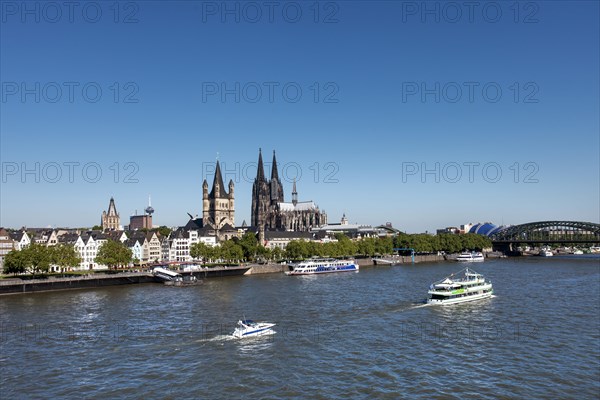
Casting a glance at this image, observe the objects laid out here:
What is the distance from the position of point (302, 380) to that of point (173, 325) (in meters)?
19.2

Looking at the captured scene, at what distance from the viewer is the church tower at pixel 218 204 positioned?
178 meters

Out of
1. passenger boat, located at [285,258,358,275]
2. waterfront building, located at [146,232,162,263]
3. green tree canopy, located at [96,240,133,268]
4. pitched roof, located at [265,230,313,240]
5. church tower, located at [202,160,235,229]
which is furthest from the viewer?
church tower, located at [202,160,235,229]

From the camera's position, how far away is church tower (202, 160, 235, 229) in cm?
17750

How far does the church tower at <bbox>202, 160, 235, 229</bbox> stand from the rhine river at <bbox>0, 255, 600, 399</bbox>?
4527 inches

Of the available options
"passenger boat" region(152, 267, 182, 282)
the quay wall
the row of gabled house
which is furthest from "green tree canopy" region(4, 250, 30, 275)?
the quay wall

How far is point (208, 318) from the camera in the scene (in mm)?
48344

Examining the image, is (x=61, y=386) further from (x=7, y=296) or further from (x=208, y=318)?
(x=7, y=296)

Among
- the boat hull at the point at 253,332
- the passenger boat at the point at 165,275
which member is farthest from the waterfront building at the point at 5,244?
the boat hull at the point at 253,332

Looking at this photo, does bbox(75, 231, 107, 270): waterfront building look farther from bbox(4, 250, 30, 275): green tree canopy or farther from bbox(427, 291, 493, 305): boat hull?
bbox(427, 291, 493, 305): boat hull

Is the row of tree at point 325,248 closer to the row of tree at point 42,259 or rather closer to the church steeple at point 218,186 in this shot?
the row of tree at point 42,259

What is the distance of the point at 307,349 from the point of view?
118 ft

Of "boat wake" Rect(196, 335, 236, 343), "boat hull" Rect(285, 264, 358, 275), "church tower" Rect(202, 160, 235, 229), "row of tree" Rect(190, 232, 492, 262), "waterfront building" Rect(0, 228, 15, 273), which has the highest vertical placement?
"church tower" Rect(202, 160, 235, 229)

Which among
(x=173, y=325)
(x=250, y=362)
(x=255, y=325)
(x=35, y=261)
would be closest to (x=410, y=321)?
(x=255, y=325)

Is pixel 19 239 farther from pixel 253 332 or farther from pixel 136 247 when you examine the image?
pixel 253 332
